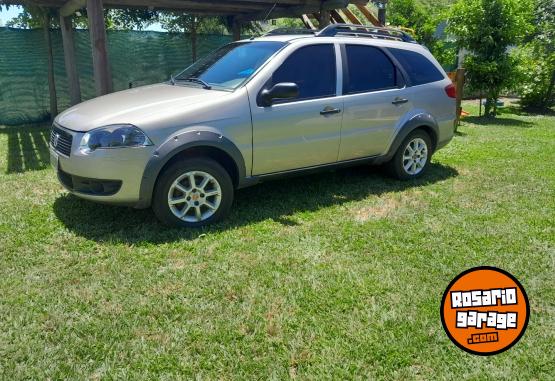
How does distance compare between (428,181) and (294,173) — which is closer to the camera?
(294,173)

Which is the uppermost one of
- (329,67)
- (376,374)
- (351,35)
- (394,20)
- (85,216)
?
(394,20)

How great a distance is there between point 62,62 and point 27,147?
393 centimetres

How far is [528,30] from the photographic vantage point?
11953mm

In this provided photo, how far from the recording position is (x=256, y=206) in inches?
185

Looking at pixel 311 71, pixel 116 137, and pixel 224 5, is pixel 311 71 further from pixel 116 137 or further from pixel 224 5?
pixel 224 5

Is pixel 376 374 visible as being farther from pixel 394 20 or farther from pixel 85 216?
pixel 394 20

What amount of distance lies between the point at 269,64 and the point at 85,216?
2253mm

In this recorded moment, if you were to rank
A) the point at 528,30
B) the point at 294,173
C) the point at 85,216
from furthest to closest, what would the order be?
the point at 528,30, the point at 294,173, the point at 85,216

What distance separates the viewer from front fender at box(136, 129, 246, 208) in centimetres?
377

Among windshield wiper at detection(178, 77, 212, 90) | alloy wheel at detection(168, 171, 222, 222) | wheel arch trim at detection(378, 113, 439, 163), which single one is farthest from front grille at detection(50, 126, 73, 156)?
wheel arch trim at detection(378, 113, 439, 163)

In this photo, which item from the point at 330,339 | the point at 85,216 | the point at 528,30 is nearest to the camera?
the point at 330,339

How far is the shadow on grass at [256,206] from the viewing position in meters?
3.96

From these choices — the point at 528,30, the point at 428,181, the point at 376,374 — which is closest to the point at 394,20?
the point at 528,30

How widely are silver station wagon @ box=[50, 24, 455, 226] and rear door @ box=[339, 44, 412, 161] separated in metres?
0.01
